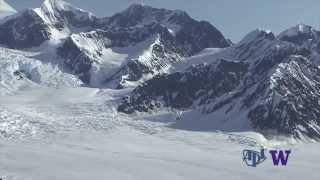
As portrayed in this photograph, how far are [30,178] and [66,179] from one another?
9.24m

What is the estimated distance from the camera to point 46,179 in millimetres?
197125

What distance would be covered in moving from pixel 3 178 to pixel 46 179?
443 inches

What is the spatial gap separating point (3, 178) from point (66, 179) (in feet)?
53.9

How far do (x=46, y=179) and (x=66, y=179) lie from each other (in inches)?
Result: 206

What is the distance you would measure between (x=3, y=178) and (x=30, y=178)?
7.73 metres

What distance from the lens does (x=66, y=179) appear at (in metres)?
199

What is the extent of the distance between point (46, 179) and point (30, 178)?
414cm

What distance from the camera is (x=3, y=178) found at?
631 feet

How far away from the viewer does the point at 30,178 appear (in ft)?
647
